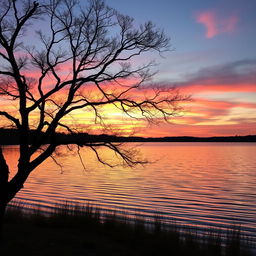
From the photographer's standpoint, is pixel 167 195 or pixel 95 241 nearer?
pixel 95 241

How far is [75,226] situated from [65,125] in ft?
15.0

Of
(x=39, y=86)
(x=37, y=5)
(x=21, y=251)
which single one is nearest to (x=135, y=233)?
(x=21, y=251)

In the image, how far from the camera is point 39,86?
37.8ft

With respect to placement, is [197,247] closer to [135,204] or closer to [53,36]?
[53,36]

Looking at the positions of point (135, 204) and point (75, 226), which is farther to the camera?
point (135, 204)

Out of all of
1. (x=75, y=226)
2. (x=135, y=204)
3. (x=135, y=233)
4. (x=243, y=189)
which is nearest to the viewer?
(x=135, y=233)

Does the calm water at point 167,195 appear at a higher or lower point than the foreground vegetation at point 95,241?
lower

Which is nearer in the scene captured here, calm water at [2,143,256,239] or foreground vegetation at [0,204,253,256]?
foreground vegetation at [0,204,253,256]

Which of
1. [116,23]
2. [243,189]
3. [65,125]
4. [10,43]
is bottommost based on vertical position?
[243,189]

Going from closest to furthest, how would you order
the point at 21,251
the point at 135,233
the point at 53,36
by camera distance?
the point at 21,251 < the point at 53,36 < the point at 135,233

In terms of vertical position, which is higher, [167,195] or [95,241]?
[95,241]

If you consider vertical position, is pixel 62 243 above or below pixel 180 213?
above

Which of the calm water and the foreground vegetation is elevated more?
the foreground vegetation

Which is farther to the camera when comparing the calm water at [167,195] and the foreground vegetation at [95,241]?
the calm water at [167,195]
